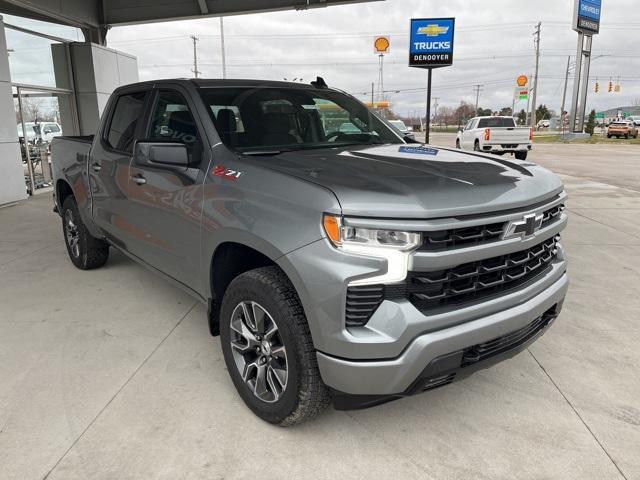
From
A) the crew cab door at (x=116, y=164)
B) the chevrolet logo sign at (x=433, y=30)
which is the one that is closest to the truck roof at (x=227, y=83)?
the crew cab door at (x=116, y=164)

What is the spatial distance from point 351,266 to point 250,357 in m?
1.02

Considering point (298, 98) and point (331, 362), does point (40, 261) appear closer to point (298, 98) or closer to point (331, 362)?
point (298, 98)

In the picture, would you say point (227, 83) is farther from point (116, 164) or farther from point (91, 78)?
point (91, 78)

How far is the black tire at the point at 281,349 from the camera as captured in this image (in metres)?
2.34

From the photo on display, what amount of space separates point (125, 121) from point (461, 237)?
3.14m

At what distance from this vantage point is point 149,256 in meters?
3.79

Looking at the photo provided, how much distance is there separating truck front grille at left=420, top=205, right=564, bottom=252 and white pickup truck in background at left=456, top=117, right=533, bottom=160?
19.2 meters

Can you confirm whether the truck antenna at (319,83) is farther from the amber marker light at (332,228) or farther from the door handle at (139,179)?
the amber marker light at (332,228)

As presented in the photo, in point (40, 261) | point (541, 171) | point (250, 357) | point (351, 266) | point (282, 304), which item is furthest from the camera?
point (40, 261)

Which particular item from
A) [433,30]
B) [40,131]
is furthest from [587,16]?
[40,131]

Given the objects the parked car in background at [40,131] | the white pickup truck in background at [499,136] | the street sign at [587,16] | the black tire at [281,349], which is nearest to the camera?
the black tire at [281,349]

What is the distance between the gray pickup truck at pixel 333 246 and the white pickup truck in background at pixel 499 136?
1813 cm

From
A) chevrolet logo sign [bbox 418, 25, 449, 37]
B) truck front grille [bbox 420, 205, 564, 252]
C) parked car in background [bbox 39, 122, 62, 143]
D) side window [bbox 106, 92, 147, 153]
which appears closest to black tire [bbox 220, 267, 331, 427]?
truck front grille [bbox 420, 205, 564, 252]

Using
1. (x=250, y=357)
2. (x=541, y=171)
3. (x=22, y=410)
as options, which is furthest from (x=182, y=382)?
(x=541, y=171)
